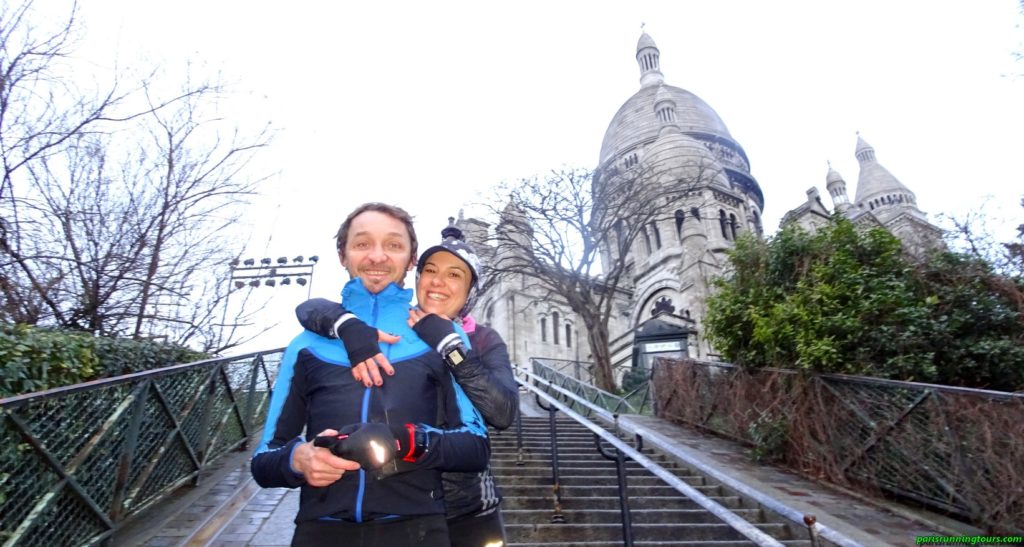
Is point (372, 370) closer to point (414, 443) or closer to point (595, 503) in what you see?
point (414, 443)

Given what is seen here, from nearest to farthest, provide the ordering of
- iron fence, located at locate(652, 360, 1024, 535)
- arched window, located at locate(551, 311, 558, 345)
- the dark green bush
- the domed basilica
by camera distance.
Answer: iron fence, located at locate(652, 360, 1024, 535), the dark green bush, the domed basilica, arched window, located at locate(551, 311, 558, 345)

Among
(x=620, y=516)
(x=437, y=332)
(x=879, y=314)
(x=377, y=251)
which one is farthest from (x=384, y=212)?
(x=879, y=314)

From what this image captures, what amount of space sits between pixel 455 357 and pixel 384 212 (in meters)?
0.68

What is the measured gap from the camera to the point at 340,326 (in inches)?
64.4

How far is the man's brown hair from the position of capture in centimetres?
197

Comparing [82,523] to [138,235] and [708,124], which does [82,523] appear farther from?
[708,124]

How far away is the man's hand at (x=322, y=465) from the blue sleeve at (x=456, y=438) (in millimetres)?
209

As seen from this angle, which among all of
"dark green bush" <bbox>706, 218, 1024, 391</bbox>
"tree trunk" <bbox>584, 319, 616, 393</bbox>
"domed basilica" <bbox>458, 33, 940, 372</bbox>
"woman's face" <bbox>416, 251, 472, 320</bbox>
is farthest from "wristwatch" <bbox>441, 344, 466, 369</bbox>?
"tree trunk" <bbox>584, 319, 616, 393</bbox>

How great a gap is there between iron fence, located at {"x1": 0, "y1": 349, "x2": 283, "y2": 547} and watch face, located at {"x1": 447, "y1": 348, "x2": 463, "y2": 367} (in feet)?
8.49

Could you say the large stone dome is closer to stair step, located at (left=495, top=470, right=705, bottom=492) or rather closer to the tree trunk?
the tree trunk

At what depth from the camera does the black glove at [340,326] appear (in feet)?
5.07

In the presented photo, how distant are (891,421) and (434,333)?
5681 mm

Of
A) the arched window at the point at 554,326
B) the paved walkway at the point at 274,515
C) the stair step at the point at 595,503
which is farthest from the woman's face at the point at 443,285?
the arched window at the point at 554,326

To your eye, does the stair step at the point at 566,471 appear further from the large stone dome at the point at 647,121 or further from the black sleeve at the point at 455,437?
the large stone dome at the point at 647,121
